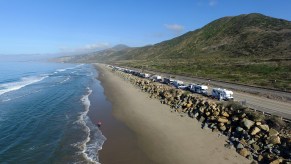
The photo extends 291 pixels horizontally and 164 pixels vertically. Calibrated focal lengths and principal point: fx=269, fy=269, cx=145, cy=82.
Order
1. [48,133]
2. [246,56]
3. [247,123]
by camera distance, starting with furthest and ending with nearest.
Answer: [246,56]
[48,133]
[247,123]

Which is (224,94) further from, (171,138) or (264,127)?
(171,138)

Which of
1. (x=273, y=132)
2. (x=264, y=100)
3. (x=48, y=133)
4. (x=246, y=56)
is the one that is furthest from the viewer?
(x=246, y=56)

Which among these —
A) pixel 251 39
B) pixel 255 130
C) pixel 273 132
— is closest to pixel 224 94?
pixel 255 130

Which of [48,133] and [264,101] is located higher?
[264,101]

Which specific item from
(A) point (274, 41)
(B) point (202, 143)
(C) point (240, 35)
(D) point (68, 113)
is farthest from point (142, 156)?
(C) point (240, 35)

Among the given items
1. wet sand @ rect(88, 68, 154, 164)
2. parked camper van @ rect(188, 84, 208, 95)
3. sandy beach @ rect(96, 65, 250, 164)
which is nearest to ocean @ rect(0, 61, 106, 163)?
wet sand @ rect(88, 68, 154, 164)

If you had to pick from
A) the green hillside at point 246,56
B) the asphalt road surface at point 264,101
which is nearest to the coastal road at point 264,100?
the asphalt road surface at point 264,101

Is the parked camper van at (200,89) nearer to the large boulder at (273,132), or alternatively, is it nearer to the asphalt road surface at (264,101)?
the asphalt road surface at (264,101)

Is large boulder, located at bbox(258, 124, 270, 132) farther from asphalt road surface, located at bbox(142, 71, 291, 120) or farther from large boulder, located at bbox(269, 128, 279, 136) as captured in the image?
asphalt road surface, located at bbox(142, 71, 291, 120)
